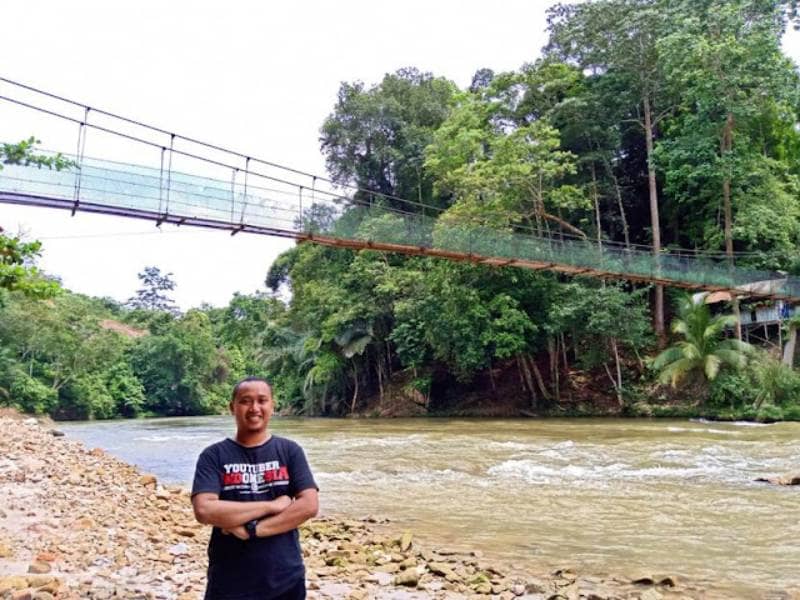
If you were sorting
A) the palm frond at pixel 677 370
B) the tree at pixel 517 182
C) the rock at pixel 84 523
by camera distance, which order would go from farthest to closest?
the tree at pixel 517 182 → the palm frond at pixel 677 370 → the rock at pixel 84 523

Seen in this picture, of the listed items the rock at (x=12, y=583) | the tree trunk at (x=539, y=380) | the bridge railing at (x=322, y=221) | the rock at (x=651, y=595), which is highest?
the bridge railing at (x=322, y=221)

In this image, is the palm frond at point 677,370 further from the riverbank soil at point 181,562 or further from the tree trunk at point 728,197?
the riverbank soil at point 181,562

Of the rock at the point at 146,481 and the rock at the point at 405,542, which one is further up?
the rock at the point at 405,542

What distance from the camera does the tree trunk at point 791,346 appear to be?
1400cm

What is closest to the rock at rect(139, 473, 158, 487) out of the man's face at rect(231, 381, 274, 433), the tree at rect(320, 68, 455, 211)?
the man's face at rect(231, 381, 274, 433)

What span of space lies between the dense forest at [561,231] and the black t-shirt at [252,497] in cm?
865

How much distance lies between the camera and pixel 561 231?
17859 mm

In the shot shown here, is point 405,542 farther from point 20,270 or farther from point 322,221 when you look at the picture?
point 322,221

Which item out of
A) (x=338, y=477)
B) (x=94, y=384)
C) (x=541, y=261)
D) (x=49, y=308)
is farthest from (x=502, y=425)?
(x=94, y=384)

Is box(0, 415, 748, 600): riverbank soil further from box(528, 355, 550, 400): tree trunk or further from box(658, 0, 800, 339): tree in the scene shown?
box(658, 0, 800, 339): tree

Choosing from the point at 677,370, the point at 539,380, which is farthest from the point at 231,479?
the point at 539,380

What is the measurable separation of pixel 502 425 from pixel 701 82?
350 inches

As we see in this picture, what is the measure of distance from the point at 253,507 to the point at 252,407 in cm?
25

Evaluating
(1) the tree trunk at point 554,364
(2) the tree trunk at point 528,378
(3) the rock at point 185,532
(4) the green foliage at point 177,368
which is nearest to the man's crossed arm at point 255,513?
(3) the rock at point 185,532
